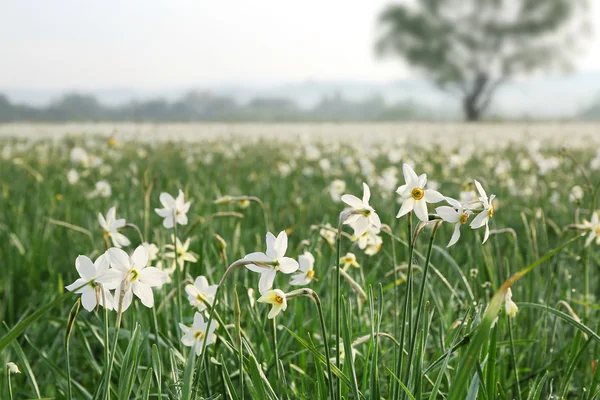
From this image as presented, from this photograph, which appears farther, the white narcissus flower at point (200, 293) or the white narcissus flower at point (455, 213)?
the white narcissus flower at point (200, 293)

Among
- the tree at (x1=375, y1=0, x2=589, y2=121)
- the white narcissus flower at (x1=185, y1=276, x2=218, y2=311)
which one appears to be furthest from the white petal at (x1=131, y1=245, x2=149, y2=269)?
the tree at (x1=375, y1=0, x2=589, y2=121)

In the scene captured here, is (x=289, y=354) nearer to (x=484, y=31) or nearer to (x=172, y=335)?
(x=172, y=335)

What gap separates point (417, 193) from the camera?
1392 mm

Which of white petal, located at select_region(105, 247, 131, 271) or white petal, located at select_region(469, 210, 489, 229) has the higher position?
white petal, located at select_region(469, 210, 489, 229)

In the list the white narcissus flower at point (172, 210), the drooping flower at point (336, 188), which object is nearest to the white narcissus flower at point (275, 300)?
the white narcissus flower at point (172, 210)

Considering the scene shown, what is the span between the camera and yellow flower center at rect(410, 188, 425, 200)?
1.39 meters

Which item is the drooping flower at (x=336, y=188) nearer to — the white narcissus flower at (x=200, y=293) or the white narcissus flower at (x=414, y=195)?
the white narcissus flower at (x=200, y=293)

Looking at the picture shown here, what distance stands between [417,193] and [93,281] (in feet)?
2.27

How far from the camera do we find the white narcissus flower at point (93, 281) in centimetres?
128

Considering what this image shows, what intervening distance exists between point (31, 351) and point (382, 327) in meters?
1.49

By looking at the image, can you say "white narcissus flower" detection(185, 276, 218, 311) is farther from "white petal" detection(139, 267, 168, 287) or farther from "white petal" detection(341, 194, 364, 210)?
"white petal" detection(341, 194, 364, 210)

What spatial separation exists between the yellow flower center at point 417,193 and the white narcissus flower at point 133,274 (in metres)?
0.54

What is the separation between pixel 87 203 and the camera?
17.2 feet

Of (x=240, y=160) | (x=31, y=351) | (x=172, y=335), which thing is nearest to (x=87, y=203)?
Answer: (x=31, y=351)
